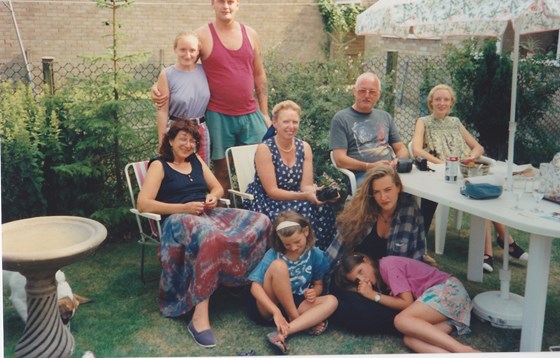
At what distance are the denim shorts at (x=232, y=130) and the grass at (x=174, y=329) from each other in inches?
38.9

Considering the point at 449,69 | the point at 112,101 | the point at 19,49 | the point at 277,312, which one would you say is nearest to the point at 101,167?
the point at 112,101

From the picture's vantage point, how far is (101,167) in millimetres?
4586

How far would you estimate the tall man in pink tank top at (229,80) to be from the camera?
409cm

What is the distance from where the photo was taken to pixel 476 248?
3.96m

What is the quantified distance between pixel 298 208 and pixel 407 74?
3211mm

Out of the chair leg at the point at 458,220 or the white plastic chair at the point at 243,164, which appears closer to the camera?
the white plastic chair at the point at 243,164

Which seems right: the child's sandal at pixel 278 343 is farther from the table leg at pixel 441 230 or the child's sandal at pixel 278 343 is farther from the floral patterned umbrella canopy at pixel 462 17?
the table leg at pixel 441 230

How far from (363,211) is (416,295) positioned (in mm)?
537

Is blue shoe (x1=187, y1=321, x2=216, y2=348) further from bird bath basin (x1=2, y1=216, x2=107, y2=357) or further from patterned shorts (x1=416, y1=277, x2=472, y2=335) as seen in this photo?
patterned shorts (x1=416, y1=277, x2=472, y2=335)

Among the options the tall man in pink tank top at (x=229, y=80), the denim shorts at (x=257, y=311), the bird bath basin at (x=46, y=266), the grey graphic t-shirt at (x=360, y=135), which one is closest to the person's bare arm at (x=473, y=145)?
the grey graphic t-shirt at (x=360, y=135)

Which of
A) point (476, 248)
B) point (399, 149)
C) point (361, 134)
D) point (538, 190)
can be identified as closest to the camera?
point (538, 190)

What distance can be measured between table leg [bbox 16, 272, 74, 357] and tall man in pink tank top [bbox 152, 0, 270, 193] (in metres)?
1.50

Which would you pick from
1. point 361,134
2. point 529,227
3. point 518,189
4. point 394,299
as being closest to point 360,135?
point 361,134

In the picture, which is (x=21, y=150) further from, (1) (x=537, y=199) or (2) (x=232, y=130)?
(1) (x=537, y=199)
